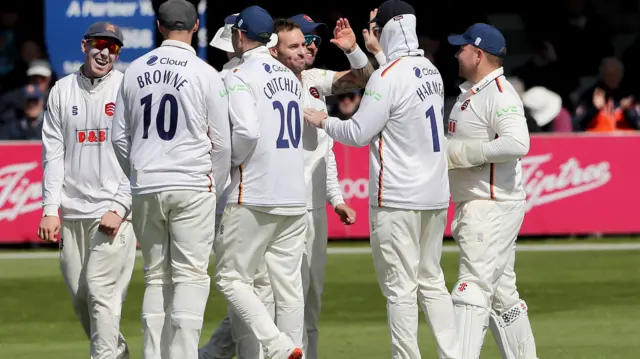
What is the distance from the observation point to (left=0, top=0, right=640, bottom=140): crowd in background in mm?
19438

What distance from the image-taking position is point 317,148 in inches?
365

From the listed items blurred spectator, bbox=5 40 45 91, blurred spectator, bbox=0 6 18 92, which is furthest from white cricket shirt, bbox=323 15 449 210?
blurred spectator, bbox=0 6 18 92

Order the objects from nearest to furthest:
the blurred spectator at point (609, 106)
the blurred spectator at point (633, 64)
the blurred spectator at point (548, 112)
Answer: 1. the blurred spectator at point (548, 112)
2. the blurred spectator at point (609, 106)
3. the blurred spectator at point (633, 64)

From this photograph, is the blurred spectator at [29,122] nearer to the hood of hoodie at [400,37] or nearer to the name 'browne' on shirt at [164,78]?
the hood of hoodie at [400,37]

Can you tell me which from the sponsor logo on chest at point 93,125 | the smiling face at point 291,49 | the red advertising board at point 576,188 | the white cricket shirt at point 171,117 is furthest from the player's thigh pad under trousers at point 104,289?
the red advertising board at point 576,188

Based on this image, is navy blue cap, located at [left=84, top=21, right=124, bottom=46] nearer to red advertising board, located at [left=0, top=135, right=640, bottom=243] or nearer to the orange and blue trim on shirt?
the orange and blue trim on shirt

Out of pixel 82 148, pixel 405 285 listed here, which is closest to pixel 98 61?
pixel 82 148

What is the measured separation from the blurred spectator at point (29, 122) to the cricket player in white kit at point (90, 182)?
926 cm

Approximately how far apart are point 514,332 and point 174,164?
105 inches

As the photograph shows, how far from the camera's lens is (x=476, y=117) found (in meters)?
8.72

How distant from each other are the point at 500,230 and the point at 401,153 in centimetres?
84

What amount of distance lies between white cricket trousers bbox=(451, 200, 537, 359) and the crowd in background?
10.0 metres

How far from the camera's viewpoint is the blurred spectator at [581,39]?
22.8 metres

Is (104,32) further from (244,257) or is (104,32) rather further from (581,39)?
(581,39)
